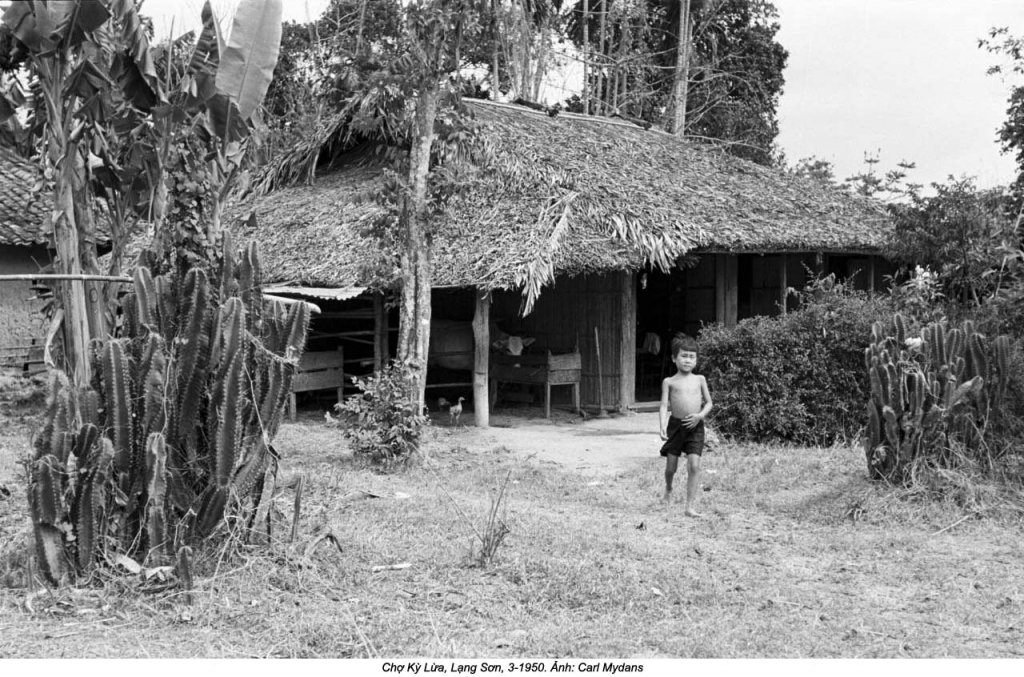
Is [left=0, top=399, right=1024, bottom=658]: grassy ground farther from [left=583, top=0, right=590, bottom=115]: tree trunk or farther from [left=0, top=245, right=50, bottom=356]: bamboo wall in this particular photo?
[left=583, top=0, right=590, bottom=115]: tree trunk

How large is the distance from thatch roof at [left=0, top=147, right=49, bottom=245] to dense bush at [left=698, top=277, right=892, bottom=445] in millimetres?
8758

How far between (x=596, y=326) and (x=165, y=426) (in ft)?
27.8

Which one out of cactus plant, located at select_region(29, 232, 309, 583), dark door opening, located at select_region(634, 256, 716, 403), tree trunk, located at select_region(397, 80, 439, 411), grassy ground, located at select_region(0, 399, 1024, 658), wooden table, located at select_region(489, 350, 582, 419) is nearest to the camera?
grassy ground, located at select_region(0, 399, 1024, 658)

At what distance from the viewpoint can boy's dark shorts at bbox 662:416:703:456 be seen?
281 inches

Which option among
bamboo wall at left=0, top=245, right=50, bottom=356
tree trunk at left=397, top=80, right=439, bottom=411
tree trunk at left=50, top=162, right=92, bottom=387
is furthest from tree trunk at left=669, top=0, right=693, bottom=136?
tree trunk at left=50, top=162, right=92, bottom=387

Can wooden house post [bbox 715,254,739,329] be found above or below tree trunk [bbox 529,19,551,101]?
below

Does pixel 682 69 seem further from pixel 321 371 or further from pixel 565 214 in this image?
pixel 321 371

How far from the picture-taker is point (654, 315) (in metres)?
16.5

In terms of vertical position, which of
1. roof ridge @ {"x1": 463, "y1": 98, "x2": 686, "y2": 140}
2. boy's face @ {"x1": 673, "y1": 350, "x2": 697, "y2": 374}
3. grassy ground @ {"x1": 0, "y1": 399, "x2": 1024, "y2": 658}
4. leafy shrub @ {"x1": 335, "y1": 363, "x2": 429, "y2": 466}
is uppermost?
roof ridge @ {"x1": 463, "y1": 98, "x2": 686, "y2": 140}

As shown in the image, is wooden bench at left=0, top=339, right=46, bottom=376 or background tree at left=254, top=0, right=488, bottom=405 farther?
wooden bench at left=0, top=339, right=46, bottom=376

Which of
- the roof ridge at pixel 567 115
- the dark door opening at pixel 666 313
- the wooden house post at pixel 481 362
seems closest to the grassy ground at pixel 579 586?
the wooden house post at pixel 481 362

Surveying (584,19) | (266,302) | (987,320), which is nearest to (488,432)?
(987,320)

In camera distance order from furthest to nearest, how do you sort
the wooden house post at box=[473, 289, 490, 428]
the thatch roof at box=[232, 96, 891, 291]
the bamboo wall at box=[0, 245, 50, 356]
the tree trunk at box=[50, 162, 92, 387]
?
the bamboo wall at box=[0, 245, 50, 356], the wooden house post at box=[473, 289, 490, 428], the thatch roof at box=[232, 96, 891, 291], the tree trunk at box=[50, 162, 92, 387]

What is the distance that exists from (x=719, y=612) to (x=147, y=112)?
16.7 ft
